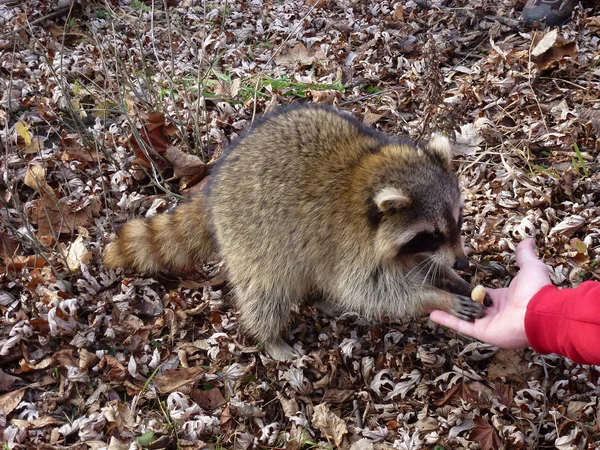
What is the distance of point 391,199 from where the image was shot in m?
3.12

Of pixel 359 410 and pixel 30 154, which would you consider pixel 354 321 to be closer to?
pixel 359 410

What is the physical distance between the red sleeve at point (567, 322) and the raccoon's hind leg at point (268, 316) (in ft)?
4.82

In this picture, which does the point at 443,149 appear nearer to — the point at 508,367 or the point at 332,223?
the point at 332,223

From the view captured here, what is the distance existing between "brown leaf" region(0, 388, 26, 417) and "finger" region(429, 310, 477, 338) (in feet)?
7.66

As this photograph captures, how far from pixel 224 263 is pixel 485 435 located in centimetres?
182

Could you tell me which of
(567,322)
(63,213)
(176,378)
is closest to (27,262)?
(63,213)

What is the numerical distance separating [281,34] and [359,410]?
13.2ft

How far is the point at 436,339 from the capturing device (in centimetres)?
362

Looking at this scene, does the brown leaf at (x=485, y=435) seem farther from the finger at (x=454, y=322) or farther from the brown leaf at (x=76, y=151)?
the brown leaf at (x=76, y=151)

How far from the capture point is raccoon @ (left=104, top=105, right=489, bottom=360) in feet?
10.8

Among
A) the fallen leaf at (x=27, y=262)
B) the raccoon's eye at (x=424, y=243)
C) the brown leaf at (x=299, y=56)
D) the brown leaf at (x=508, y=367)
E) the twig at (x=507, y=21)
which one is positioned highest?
the twig at (x=507, y=21)

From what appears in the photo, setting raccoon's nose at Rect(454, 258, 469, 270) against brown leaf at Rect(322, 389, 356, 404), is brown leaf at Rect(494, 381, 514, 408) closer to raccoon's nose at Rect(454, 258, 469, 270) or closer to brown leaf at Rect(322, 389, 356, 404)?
raccoon's nose at Rect(454, 258, 469, 270)

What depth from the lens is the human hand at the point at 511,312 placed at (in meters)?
A: 2.82

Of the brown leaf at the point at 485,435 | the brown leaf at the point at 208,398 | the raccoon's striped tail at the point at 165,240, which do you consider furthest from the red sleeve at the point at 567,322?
the raccoon's striped tail at the point at 165,240
